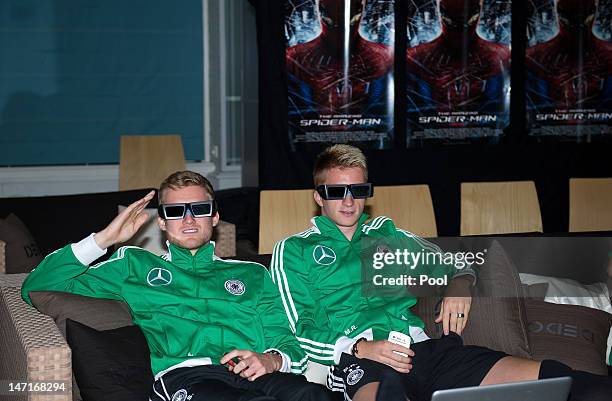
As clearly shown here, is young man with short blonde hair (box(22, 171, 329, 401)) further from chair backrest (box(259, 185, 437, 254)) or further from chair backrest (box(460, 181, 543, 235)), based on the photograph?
chair backrest (box(460, 181, 543, 235))

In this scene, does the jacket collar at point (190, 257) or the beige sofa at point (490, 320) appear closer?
the beige sofa at point (490, 320)

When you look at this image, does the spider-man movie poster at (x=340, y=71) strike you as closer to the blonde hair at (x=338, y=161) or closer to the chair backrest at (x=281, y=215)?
the chair backrest at (x=281, y=215)

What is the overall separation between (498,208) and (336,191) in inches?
75.1

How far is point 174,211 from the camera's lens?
2.92 m

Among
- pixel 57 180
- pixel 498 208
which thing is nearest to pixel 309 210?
pixel 498 208

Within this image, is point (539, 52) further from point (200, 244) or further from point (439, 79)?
point (200, 244)

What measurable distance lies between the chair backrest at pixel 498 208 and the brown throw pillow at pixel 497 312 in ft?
5.68

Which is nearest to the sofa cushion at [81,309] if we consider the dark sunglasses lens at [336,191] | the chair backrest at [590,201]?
the dark sunglasses lens at [336,191]

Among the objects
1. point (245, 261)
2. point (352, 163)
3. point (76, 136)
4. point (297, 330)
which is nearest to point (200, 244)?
point (245, 261)

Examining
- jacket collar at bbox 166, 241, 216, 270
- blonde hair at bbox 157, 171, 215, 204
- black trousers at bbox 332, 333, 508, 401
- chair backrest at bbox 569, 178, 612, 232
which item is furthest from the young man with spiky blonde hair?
chair backrest at bbox 569, 178, 612, 232

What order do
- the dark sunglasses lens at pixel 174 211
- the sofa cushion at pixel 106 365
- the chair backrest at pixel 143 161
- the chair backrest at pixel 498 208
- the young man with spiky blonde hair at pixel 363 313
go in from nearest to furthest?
1. the sofa cushion at pixel 106 365
2. the young man with spiky blonde hair at pixel 363 313
3. the dark sunglasses lens at pixel 174 211
4. the chair backrest at pixel 498 208
5. the chair backrest at pixel 143 161

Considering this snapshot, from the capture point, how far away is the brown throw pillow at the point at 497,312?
116 inches

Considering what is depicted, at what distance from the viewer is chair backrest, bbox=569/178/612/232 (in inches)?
190

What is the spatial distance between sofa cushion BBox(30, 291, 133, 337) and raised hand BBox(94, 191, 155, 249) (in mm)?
180
